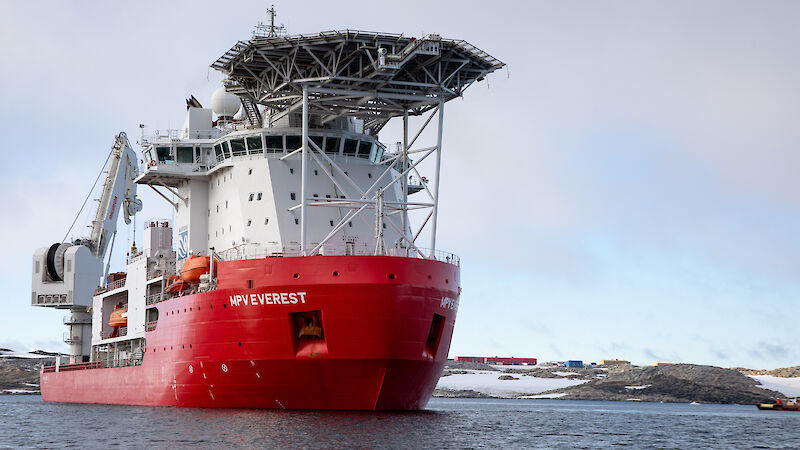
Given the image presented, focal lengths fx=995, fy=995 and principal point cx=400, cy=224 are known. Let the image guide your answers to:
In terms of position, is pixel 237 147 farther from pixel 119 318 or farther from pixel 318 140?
pixel 119 318

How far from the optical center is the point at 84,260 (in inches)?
2400

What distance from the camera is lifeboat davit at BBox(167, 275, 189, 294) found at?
41.4m

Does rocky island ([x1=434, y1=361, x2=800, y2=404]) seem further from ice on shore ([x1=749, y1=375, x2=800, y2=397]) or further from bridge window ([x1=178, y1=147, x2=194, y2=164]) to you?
bridge window ([x1=178, y1=147, x2=194, y2=164])

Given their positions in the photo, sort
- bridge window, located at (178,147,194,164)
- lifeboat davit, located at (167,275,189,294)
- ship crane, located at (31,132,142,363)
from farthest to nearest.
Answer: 1. ship crane, located at (31,132,142,363)
2. bridge window, located at (178,147,194,164)
3. lifeboat davit, located at (167,275,189,294)

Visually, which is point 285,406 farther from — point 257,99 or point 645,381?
point 645,381

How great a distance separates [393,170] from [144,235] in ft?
44.0

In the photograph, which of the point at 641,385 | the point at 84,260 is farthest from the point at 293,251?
the point at 641,385

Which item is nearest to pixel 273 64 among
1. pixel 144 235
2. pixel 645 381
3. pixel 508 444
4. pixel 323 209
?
pixel 323 209

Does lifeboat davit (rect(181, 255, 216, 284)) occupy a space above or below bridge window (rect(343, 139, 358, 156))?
below

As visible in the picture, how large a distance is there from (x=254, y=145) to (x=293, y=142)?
1805 mm

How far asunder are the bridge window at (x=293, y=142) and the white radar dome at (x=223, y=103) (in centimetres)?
787

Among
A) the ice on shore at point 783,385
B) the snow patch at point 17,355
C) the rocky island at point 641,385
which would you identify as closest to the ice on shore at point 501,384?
the rocky island at point 641,385

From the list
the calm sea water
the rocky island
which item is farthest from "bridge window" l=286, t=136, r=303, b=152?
the rocky island

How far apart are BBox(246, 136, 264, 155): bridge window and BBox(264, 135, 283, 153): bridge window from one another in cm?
35
